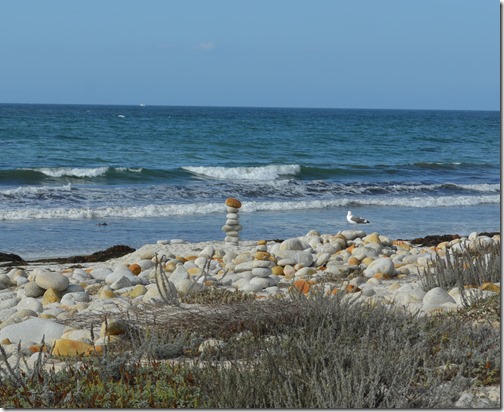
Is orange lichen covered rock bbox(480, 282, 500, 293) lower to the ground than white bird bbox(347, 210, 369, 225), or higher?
higher

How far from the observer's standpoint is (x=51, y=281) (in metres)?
7.72

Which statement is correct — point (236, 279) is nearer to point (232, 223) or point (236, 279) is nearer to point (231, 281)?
point (231, 281)

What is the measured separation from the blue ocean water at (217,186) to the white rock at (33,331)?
6.51 meters

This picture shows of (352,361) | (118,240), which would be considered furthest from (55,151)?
(352,361)

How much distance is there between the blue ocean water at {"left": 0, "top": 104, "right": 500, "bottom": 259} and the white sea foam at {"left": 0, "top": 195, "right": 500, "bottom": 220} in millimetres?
27

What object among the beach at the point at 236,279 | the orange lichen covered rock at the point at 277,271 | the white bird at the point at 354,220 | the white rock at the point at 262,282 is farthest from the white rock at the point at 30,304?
the white bird at the point at 354,220

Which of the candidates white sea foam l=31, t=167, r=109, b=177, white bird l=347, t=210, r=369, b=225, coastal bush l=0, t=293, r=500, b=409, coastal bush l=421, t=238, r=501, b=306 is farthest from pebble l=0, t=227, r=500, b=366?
white sea foam l=31, t=167, r=109, b=177

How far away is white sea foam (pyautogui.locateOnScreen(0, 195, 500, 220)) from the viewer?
16.3 meters

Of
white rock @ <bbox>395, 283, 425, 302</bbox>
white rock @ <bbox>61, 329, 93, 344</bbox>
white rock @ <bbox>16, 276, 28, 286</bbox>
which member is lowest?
white rock @ <bbox>16, 276, 28, 286</bbox>

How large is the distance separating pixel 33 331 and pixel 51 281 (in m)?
2.11

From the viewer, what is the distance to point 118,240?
13.6 m

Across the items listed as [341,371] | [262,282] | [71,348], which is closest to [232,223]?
[262,282]

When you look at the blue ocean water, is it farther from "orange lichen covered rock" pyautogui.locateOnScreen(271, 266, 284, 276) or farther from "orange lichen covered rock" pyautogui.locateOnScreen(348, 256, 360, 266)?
"orange lichen covered rock" pyautogui.locateOnScreen(348, 256, 360, 266)

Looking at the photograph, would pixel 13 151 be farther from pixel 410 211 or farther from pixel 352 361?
pixel 352 361
